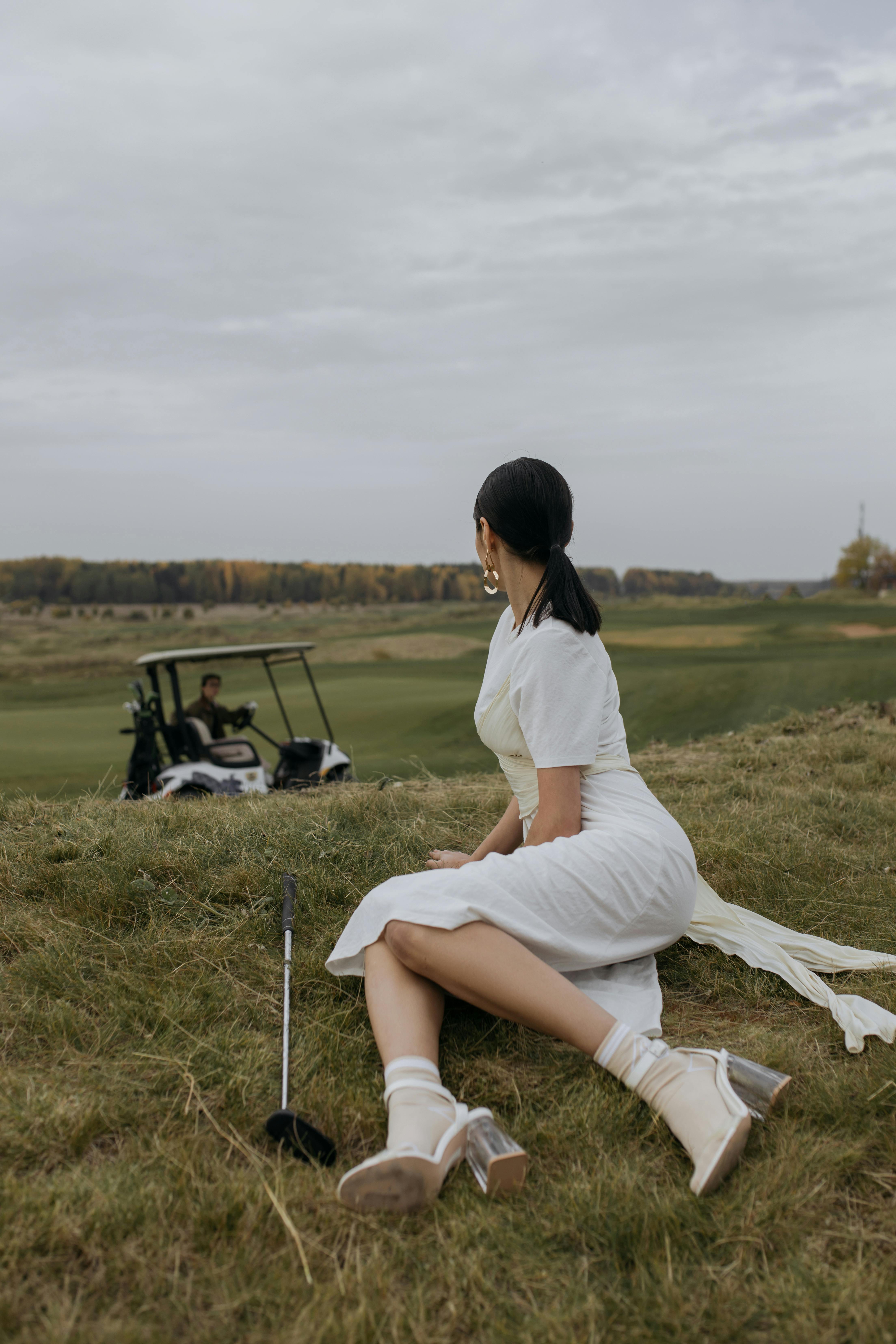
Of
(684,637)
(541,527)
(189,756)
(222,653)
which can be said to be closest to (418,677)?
(684,637)

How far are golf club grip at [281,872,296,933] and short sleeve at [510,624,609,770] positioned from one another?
952 mm

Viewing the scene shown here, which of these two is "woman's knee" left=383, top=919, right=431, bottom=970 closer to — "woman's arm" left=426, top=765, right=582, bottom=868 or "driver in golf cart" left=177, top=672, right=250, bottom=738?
"woman's arm" left=426, top=765, right=582, bottom=868

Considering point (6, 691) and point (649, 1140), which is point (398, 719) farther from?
point (6, 691)

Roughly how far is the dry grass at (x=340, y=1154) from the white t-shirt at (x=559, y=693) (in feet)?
2.62

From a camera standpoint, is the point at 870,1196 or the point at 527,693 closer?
the point at 870,1196

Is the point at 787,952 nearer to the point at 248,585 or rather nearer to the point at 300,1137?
the point at 300,1137

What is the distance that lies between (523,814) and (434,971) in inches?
31.7

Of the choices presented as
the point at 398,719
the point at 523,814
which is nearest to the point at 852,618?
the point at 398,719

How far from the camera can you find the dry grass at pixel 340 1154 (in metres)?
1.42

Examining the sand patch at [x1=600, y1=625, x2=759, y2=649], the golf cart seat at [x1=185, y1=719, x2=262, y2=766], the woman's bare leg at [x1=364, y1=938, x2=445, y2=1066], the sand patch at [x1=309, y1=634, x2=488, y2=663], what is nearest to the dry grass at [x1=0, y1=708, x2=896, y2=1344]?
the woman's bare leg at [x1=364, y1=938, x2=445, y2=1066]

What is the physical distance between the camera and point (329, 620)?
48031mm

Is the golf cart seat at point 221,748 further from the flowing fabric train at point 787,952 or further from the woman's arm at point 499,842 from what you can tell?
the flowing fabric train at point 787,952

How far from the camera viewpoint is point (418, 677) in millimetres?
22281

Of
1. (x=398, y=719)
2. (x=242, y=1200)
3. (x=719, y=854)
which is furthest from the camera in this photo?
(x=398, y=719)
